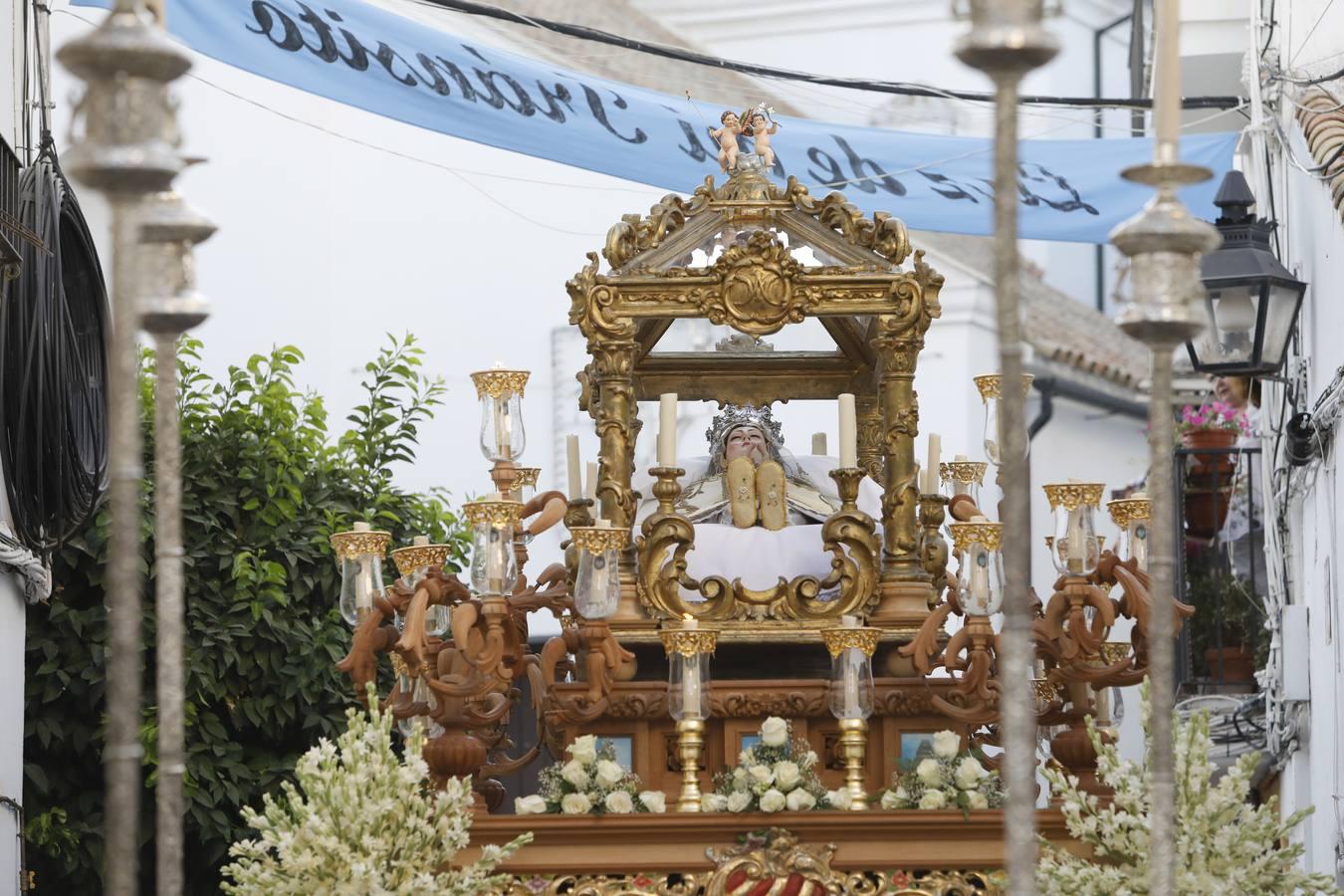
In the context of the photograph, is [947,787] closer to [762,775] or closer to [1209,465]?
[762,775]

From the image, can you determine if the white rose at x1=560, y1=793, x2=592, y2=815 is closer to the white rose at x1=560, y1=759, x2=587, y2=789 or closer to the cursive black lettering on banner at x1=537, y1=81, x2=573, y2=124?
the white rose at x1=560, y1=759, x2=587, y2=789

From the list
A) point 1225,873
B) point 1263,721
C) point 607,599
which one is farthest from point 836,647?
point 1263,721

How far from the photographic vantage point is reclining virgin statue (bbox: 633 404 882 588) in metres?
7.99

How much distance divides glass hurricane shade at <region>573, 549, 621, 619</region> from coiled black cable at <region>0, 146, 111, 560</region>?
2982 mm

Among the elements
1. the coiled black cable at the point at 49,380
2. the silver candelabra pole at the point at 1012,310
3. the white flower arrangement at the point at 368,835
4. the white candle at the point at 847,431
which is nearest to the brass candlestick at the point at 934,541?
the white candle at the point at 847,431

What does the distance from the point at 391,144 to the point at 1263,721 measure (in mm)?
8370

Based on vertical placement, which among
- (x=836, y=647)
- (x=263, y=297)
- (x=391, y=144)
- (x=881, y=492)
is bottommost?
(x=836, y=647)

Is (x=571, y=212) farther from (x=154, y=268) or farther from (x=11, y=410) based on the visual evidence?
(x=154, y=268)

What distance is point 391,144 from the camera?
724 inches

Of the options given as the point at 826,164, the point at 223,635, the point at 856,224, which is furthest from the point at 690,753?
the point at 826,164

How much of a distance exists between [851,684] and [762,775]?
39 centimetres

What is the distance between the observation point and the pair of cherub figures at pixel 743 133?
8289 millimetres

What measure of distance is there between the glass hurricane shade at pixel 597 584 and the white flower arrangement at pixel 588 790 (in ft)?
1.40

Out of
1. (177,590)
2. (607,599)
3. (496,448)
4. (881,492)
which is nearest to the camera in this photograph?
(177,590)
